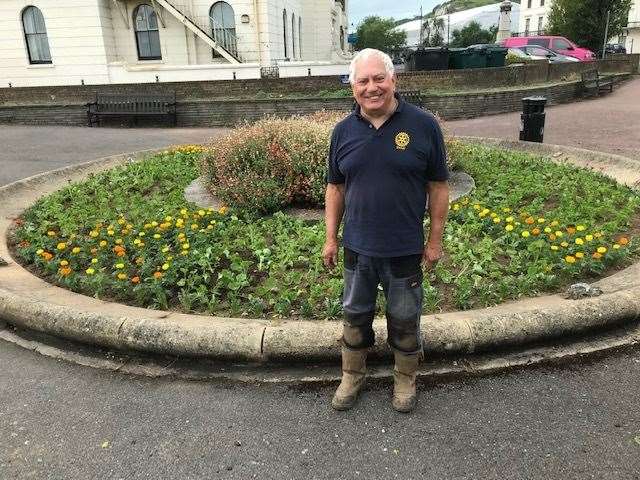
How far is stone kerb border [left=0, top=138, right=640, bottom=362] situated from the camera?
3143mm

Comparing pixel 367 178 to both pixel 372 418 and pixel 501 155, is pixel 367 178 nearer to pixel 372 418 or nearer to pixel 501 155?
pixel 372 418

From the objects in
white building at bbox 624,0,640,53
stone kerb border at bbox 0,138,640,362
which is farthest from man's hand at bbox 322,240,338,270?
white building at bbox 624,0,640,53

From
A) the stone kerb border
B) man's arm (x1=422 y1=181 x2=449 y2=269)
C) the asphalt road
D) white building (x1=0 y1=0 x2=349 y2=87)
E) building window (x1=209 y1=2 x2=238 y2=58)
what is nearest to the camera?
the asphalt road

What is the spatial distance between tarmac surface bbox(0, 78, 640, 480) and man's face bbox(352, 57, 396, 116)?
5.20ft

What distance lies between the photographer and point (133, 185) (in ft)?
22.5

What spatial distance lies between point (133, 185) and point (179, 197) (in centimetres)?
96

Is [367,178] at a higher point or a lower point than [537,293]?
higher

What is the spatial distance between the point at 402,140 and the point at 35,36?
80.5 ft

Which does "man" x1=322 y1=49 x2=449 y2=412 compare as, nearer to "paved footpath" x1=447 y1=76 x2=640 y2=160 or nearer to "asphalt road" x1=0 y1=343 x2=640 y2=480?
"asphalt road" x1=0 y1=343 x2=640 y2=480

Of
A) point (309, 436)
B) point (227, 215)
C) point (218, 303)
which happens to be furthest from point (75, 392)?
point (227, 215)

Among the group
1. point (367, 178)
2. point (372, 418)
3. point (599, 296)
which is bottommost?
point (372, 418)

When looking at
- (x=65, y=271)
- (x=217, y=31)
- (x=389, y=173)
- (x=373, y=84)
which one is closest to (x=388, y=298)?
(x=389, y=173)

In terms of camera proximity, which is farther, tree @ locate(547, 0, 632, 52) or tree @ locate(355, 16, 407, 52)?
tree @ locate(355, 16, 407, 52)

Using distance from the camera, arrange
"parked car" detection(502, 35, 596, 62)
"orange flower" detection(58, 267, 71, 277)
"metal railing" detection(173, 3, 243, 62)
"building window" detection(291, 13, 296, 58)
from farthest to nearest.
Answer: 1. "building window" detection(291, 13, 296, 58)
2. "parked car" detection(502, 35, 596, 62)
3. "metal railing" detection(173, 3, 243, 62)
4. "orange flower" detection(58, 267, 71, 277)
